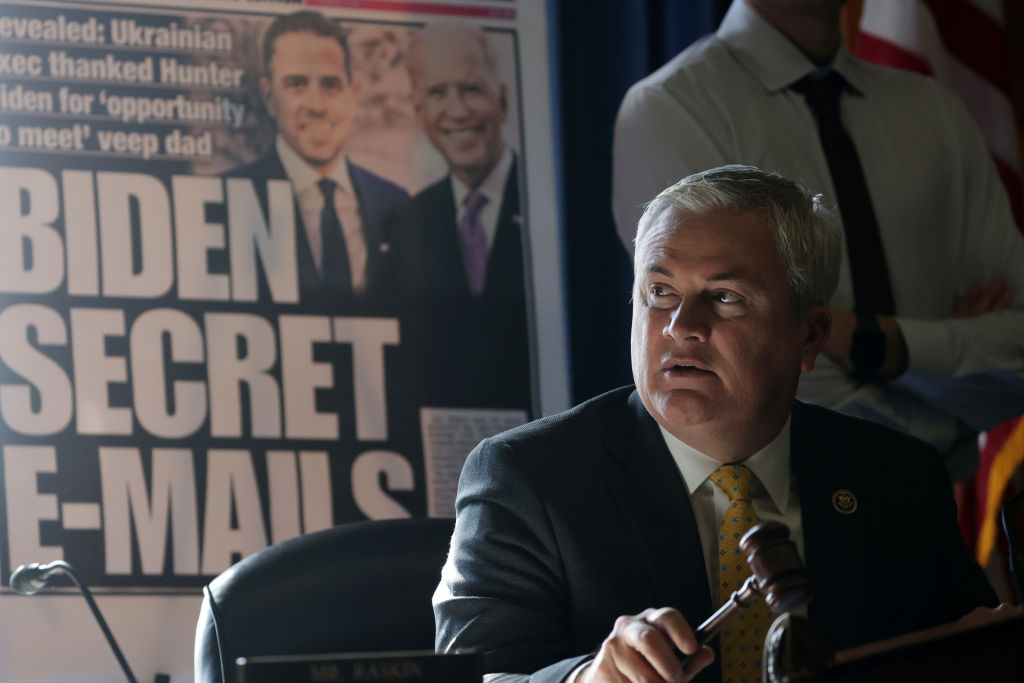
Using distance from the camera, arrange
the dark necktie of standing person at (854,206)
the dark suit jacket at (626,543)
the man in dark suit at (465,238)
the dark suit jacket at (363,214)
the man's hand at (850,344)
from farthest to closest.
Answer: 1. the man in dark suit at (465,238)
2. the dark suit jacket at (363,214)
3. the dark necktie of standing person at (854,206)
4. the man's hand at (850,344)
5. the dark suit jacket at (626,543)

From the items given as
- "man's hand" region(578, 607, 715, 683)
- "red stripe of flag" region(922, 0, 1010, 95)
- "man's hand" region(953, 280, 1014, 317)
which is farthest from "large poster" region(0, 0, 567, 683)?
"man's hand" region(578, 607, 715, 683)

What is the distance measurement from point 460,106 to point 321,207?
422 mm

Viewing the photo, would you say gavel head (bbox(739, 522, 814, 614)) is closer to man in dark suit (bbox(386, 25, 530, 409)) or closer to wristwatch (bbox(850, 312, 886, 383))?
wristwatch (bbox(850, 312, 886, 383))

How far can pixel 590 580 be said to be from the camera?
1.69m

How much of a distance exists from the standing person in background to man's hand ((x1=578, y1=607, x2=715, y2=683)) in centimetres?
141

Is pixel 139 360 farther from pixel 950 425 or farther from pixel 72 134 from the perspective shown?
pixel 950 425

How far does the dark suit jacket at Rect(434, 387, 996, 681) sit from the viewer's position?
167cm

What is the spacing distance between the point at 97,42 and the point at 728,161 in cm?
138

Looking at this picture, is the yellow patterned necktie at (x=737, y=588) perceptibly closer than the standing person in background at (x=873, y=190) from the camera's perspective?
Yes

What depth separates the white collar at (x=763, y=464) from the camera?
1814 millimetres

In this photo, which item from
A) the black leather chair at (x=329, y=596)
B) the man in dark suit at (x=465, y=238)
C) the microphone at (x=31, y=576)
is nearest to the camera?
the black leather chair at (x=329, y=596)

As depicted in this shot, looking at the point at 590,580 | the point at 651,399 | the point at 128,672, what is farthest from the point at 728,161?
the point at 128,672

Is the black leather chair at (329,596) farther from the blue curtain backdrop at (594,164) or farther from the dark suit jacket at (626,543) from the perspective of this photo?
the blue curtain backdrop at (594,164)

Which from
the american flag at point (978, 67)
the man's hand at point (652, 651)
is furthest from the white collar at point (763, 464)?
the american flag at point (978, 67)
